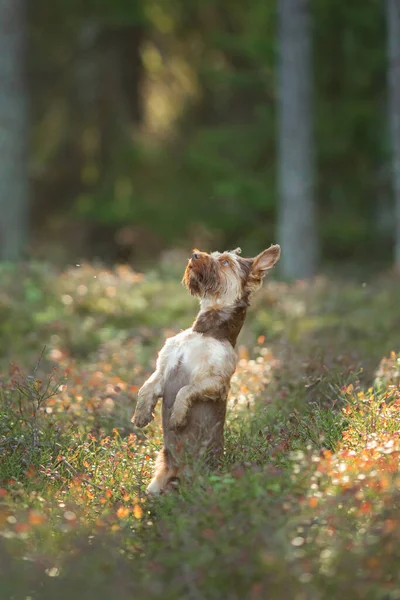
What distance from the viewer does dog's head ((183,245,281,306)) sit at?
604 cm

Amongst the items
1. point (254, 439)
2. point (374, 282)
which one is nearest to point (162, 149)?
point (374, 282)

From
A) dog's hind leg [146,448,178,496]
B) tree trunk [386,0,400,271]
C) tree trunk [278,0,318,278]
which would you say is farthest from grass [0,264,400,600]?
tree trunk [278,0,318,278]

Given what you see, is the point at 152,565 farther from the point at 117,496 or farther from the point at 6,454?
the point at 6,454

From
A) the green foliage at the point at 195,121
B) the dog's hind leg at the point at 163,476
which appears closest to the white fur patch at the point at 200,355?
the dog's hind leg at the point at 163,476

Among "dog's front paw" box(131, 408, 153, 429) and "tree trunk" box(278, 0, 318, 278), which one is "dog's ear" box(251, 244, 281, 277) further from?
"tree trunk" box(278, 0, 318, 278)

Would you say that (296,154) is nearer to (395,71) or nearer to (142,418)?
(395,71)

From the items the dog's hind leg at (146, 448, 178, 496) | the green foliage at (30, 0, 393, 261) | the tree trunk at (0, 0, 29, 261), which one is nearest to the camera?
the dog's hind leg at (146, 448, 178, 496)

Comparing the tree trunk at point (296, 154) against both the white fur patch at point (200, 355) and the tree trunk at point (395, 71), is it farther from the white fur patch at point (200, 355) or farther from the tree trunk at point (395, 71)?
the white fur patch at point (200, 355)

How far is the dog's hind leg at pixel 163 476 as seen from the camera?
577 centimetres

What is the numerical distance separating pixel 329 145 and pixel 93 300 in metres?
9.22

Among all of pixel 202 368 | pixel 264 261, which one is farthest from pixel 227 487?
pixel 264 261

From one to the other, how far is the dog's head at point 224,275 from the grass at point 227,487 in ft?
3.41

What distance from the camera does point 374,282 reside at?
15281mm

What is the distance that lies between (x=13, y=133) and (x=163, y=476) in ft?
47.7
